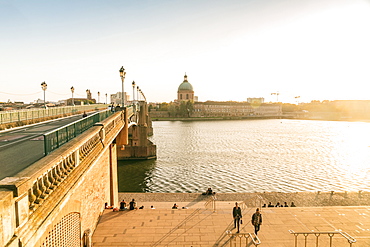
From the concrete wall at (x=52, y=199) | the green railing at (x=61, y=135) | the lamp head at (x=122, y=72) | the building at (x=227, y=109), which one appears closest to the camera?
the concrete wall at (x=52, y=199)

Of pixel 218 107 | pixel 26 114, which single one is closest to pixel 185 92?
pixel 218 107

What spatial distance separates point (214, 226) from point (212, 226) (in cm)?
10

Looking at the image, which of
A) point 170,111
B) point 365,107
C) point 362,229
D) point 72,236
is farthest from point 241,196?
point 365,107

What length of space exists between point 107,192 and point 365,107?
225 m

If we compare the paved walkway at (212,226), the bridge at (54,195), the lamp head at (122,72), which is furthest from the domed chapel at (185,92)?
the bridge at (54,195)

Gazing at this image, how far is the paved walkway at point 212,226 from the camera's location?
11008mm

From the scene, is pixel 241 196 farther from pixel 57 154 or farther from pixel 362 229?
pixel 57 154

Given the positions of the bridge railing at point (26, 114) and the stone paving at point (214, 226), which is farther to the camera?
the bridge railing at point (26, 114)

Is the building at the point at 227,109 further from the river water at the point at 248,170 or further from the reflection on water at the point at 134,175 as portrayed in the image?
the reflection on water at the point at 134,175

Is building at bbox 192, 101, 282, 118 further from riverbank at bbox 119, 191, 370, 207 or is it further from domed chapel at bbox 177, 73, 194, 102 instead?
riverbank at bbox 119, 191, 370, 207

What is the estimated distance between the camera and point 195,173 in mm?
31391

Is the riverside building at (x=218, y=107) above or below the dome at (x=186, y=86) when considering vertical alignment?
below

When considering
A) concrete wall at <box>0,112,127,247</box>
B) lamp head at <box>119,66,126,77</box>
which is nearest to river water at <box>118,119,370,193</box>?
lamp head at <box>119,66,126,77</box>

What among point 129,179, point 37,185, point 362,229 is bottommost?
point 129,179
